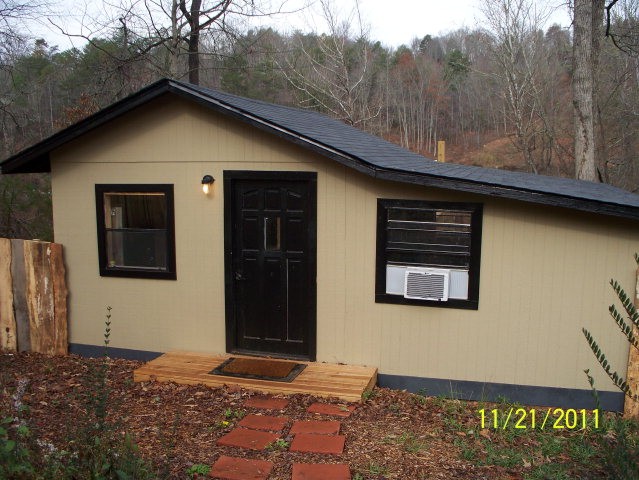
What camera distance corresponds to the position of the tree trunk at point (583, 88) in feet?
31.8

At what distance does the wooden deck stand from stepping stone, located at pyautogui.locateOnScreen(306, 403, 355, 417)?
0.13 metres

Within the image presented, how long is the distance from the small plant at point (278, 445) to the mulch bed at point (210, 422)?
5 cm

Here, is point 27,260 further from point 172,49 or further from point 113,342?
point 172,49

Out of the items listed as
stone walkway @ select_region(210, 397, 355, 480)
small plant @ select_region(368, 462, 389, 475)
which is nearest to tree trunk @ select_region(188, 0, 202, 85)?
stone walkway @ select_region(210, 397, 355, 480)

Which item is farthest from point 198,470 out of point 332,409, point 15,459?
point 332,409

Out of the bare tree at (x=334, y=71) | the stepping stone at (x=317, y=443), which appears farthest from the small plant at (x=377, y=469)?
the bare tree at (x=334, y=71)

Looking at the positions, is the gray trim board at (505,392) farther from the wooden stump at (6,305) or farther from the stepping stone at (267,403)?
the wooden stump at (6,305)

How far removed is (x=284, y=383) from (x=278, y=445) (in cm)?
108

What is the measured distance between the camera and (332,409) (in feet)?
16.1

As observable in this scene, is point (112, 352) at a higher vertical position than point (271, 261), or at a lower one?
lower

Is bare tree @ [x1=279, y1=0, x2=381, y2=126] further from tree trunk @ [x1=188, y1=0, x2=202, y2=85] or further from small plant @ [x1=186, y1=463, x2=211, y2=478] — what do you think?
small plant @ [x1=186, y1=463, x2=211, y2=478]

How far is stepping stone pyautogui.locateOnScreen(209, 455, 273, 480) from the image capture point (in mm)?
3762
